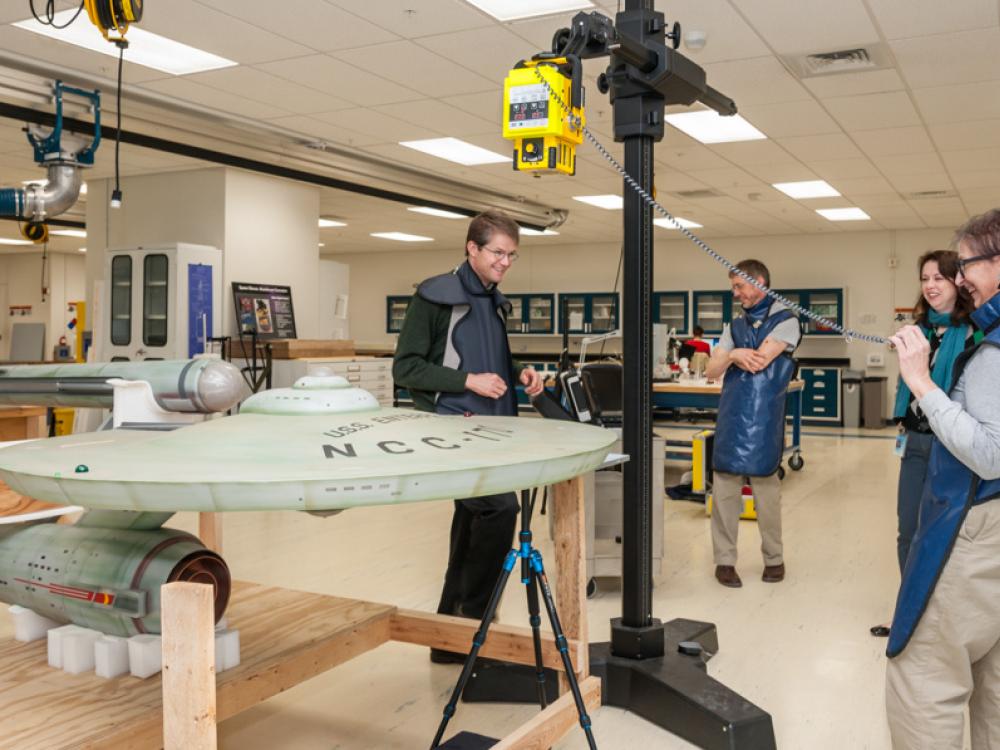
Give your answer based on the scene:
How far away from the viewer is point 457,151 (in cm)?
795

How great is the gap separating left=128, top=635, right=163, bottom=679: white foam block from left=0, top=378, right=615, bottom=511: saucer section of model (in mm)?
447

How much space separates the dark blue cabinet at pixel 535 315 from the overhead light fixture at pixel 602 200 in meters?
4.09

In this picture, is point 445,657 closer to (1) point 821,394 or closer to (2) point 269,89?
(2) point 269,89

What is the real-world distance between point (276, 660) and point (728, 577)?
8.07 feet

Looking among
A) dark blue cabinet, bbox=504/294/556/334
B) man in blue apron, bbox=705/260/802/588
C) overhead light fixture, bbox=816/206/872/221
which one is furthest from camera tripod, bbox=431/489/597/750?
dark blue cabinet, bbox=504/294/556/334

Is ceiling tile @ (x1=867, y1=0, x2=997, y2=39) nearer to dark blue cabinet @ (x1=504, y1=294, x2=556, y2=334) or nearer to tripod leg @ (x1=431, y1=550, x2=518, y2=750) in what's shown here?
tripod leg @ (x1=431, y1=550, x2=518, y2=750)

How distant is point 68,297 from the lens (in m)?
17.2

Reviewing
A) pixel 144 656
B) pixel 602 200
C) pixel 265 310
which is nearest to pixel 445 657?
pixel 144 656

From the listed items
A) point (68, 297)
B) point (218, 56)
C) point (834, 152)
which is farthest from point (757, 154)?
point (68, 297)

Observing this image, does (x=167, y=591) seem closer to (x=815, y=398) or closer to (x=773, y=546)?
(x=773, y=546)

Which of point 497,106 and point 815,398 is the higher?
point 497,106

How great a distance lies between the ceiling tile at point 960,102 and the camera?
5777mm

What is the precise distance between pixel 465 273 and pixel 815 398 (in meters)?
10.4

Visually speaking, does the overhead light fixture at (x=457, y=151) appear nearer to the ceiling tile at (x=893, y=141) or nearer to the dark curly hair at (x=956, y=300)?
the ceiling tile at (x=893, y=141)
